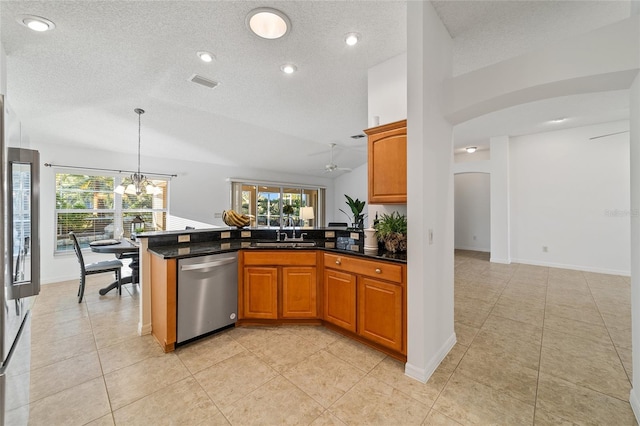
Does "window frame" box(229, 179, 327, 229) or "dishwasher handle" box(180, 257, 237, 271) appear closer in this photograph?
"dishwasher handle" box(180, 257, 237, 271)

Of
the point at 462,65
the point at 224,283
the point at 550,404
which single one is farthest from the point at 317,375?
the point at 462,65

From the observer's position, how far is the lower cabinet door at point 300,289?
272 cm

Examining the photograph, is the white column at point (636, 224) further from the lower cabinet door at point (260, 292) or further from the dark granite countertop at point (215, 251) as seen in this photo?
the lower cabinet door at point (260, 292)

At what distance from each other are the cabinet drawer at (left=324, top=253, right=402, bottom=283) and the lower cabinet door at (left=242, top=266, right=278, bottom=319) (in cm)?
62

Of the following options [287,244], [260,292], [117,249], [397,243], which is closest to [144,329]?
[260,292]

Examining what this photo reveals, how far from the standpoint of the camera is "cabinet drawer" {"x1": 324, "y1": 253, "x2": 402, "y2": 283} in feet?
6.96

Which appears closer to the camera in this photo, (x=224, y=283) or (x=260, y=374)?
(x=260, y=374)

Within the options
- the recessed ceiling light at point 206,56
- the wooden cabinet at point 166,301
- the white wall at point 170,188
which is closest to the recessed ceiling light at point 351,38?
the recessed ceiling light at point 206,56

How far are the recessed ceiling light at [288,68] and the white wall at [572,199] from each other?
546 centimetres

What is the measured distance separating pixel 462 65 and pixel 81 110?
531 cm

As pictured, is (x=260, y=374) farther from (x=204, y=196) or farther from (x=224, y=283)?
(x=204, y=196)

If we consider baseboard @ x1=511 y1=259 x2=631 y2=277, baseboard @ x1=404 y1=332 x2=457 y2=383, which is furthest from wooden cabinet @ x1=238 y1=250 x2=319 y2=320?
baseboard @ x1=511 y1=259 x2=631 y2=277

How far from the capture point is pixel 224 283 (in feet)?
8.66

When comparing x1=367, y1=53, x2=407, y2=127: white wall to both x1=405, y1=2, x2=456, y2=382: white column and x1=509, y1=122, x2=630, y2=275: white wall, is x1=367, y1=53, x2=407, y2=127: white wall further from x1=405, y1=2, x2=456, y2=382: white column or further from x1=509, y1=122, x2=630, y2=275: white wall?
x1=509, y1=122, x2=630, y2=275: white wall
